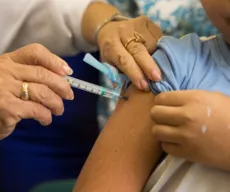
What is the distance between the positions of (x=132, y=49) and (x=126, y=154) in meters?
0.32

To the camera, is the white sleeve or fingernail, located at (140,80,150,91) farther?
the white sleeve

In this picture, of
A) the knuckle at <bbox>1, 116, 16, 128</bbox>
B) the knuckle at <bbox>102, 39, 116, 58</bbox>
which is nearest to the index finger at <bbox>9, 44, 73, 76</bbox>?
the knuckle at <bbox>1, 116, 16, 128</bbox>

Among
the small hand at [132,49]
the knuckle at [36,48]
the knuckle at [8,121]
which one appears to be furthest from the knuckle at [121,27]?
the knuckle at [8,121]

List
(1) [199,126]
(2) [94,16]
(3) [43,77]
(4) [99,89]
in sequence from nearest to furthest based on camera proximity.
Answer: (1) [199,126]
(3) [43,77]
(4) [99,89]
(2) [94,16]

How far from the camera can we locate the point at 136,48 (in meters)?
1.35

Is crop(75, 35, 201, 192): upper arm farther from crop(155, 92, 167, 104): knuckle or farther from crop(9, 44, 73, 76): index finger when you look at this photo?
crop(9, 44, 73, 76): index finger

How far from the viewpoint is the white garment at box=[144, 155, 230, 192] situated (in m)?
1.11

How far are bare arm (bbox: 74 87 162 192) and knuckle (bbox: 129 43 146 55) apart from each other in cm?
14

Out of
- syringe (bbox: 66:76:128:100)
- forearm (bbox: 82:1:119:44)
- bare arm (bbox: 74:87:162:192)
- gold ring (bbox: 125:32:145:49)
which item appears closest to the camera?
bare arm (bbox: 74:87:162:192)

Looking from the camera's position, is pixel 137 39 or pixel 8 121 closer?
pixel 8 121

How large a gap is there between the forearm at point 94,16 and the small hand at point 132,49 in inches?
2.2

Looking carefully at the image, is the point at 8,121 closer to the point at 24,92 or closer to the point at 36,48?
the point at 24,92

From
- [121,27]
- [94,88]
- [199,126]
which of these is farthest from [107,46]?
[199,126]

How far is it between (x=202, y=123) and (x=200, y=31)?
2.34 feet
